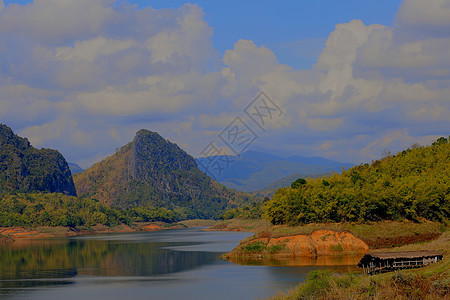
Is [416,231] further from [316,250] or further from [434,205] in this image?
[316,250]

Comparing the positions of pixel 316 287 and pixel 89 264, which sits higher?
pixel 89 264

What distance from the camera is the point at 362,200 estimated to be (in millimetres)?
86062

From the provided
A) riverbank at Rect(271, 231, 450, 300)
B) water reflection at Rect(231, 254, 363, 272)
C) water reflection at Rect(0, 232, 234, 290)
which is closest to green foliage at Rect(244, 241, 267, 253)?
water reflection at Rect(231, 254, 363, 272)

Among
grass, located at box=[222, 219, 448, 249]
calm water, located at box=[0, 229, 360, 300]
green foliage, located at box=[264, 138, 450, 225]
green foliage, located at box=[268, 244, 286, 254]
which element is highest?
green foliage, located at box=[264, 138, 450, 225]

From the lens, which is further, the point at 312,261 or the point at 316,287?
the point at 312,261

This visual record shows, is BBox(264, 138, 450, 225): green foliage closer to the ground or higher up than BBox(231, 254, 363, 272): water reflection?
higher up

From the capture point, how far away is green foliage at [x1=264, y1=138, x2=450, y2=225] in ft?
281

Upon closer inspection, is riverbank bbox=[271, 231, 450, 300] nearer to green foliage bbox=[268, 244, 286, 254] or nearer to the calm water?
the calm water

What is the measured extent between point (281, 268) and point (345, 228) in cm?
1961

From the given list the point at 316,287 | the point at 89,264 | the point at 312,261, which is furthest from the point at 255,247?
the point at 316,287

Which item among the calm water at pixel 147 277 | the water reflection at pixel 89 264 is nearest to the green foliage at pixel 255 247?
the calm water at pixel 147 277

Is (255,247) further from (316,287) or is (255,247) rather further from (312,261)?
(316,287)

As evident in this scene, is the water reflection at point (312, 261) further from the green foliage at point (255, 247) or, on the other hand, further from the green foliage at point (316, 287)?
the green foliage at point (316, 287)

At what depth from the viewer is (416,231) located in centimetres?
8469
